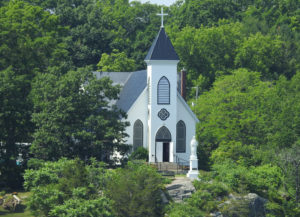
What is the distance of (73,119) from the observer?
51625 mm

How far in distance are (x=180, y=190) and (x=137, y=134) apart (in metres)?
12.5

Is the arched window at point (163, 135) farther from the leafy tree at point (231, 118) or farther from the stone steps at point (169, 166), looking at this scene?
the leafy tree at point (231, 118)

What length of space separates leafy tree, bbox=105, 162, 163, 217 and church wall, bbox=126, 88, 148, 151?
42.8ft

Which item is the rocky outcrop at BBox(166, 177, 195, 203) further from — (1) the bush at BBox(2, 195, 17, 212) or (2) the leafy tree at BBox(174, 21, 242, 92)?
(2) the leafy tree at BBox(174, 21, 242, 92)

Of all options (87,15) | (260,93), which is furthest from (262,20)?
(260,93)

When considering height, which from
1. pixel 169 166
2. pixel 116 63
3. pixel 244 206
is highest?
pixel 116 63

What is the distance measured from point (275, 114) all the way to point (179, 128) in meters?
8.61

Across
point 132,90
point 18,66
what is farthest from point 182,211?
point 18,66

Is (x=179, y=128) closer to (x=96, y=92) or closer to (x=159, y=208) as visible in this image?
(x=96, y=92)

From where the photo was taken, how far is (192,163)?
50.1 meters

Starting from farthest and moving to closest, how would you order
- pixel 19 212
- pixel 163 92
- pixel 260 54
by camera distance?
pixel 260 54, pixel 163 92, pixel 19 212

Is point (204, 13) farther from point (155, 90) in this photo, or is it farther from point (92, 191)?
point (92, 191)

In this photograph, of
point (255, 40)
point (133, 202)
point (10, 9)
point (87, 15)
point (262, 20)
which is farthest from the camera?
point (262, 20)

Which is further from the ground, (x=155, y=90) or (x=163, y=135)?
(x=155, y=90)
